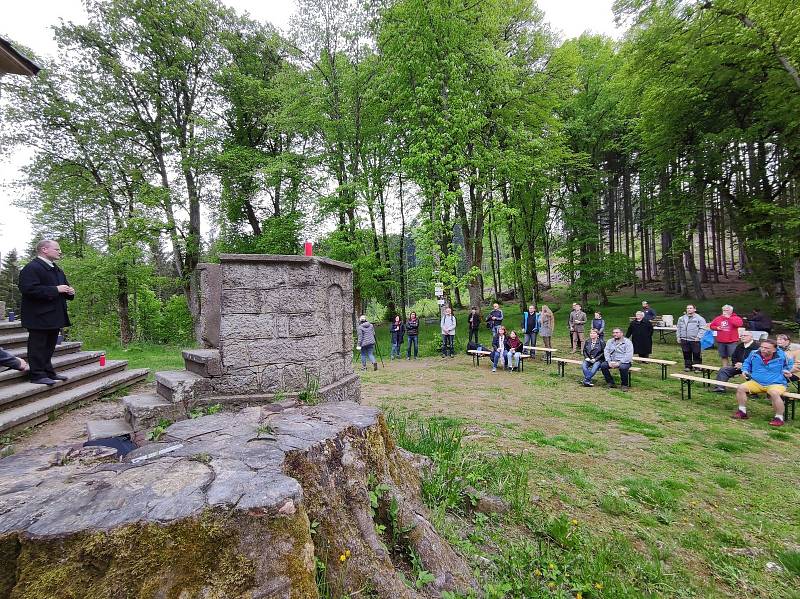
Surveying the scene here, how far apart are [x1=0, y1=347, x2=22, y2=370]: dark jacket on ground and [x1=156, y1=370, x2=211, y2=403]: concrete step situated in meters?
2.20

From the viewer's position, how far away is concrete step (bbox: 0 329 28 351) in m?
5.75

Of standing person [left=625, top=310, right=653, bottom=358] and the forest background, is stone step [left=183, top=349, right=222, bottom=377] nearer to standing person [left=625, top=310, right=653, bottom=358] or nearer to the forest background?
Result: the forest background

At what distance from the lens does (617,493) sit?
395 cm

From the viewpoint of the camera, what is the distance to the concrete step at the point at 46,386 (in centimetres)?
448

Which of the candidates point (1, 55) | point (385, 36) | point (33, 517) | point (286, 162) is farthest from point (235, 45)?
point (33, 517)

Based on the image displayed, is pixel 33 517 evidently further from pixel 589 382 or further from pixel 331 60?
pixel 331 60

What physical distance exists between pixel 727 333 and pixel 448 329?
7460mm

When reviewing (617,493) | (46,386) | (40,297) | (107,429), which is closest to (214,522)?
(107,429)

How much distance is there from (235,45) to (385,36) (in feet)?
26.9

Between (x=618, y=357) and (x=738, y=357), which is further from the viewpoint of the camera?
(x=618, y=357)

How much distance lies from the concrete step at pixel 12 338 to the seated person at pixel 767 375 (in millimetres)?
11836

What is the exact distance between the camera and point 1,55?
5531 mm

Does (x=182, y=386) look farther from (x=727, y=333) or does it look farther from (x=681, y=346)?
(x=681, y=346)

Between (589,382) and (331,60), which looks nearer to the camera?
(589,382)
